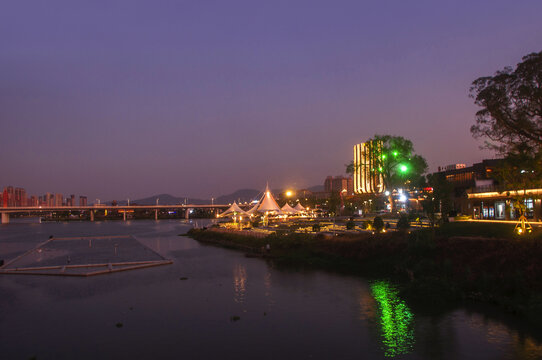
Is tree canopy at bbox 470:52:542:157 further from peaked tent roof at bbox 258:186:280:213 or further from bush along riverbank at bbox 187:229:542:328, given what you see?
peaked tent roof at bbox 258:186:280:213

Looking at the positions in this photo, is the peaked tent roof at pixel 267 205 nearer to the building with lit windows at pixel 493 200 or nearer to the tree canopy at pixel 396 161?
the tree canopy at pixel 396 161

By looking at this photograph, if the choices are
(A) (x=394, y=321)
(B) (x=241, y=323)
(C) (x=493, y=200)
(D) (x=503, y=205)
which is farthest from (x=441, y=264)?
(C) (x=493, y=200)

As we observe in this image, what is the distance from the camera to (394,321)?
21469mm

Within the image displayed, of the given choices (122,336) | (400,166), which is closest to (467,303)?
(122,336)

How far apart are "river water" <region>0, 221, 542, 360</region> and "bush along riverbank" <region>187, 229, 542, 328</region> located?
1.71 m

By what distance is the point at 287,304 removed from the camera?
2547 centimetres

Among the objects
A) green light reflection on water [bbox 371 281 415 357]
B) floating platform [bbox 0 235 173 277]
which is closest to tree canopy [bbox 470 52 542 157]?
green light reflection on water [bbox 371 281 415 357]

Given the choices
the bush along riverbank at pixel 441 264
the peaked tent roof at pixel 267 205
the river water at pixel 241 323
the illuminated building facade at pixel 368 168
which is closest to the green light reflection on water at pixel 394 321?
the river water at pixel 241 323

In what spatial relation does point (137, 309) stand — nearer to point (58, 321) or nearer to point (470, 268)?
point (58, 321)

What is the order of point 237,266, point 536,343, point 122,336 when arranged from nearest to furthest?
point 536,343
point 122,336
point 237,266

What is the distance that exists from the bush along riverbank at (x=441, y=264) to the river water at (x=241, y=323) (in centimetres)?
171

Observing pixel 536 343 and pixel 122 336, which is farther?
pixel 122 336

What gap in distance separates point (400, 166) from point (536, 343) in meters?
57.3

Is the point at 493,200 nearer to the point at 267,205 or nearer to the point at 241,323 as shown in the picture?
the point at 267,205
